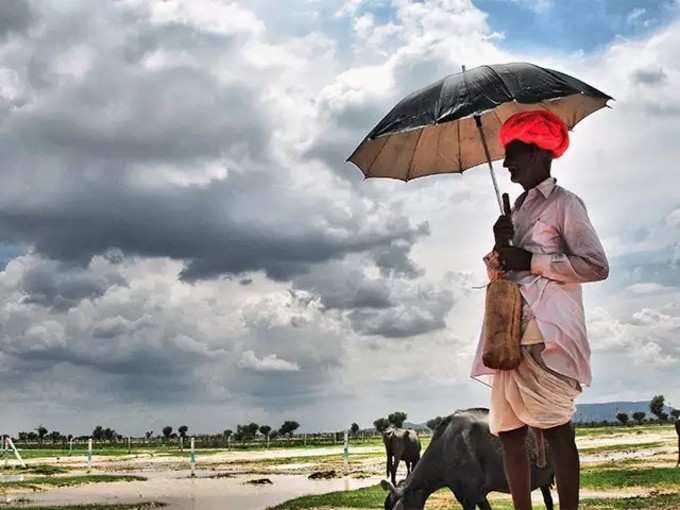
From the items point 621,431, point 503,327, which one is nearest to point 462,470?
point 503,327

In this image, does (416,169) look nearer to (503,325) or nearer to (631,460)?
(503,325)

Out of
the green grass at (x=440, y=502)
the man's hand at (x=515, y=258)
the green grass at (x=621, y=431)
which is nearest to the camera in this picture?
the man's hand at (x=515, y=258)

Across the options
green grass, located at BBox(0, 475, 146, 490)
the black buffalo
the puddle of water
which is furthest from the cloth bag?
green grass, located at BBox(0, 475, 146, 490)

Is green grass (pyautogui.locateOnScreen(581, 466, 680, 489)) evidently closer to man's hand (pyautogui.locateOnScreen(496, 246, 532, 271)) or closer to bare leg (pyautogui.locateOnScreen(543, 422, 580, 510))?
bare leg (pyautogui.locateOnScreen(543, 422, 580, 510))

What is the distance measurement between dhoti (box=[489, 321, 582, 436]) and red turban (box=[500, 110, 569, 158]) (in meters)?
0.92

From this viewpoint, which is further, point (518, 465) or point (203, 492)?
point (203, 492)

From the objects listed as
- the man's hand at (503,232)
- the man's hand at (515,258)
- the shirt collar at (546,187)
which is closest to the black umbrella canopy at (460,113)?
the shirt collar at (546,187)

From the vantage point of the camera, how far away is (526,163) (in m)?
4.34

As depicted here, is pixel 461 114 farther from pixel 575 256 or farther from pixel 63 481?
pixel 63 481

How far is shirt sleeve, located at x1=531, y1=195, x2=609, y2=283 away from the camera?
3939 mm

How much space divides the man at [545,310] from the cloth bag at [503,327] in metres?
0.06

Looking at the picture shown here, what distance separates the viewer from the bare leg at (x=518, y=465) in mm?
4195

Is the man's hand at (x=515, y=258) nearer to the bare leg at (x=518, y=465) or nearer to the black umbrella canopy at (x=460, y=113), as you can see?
the bare leg at (x=518, y=465)

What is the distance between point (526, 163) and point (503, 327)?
2.88 feet
